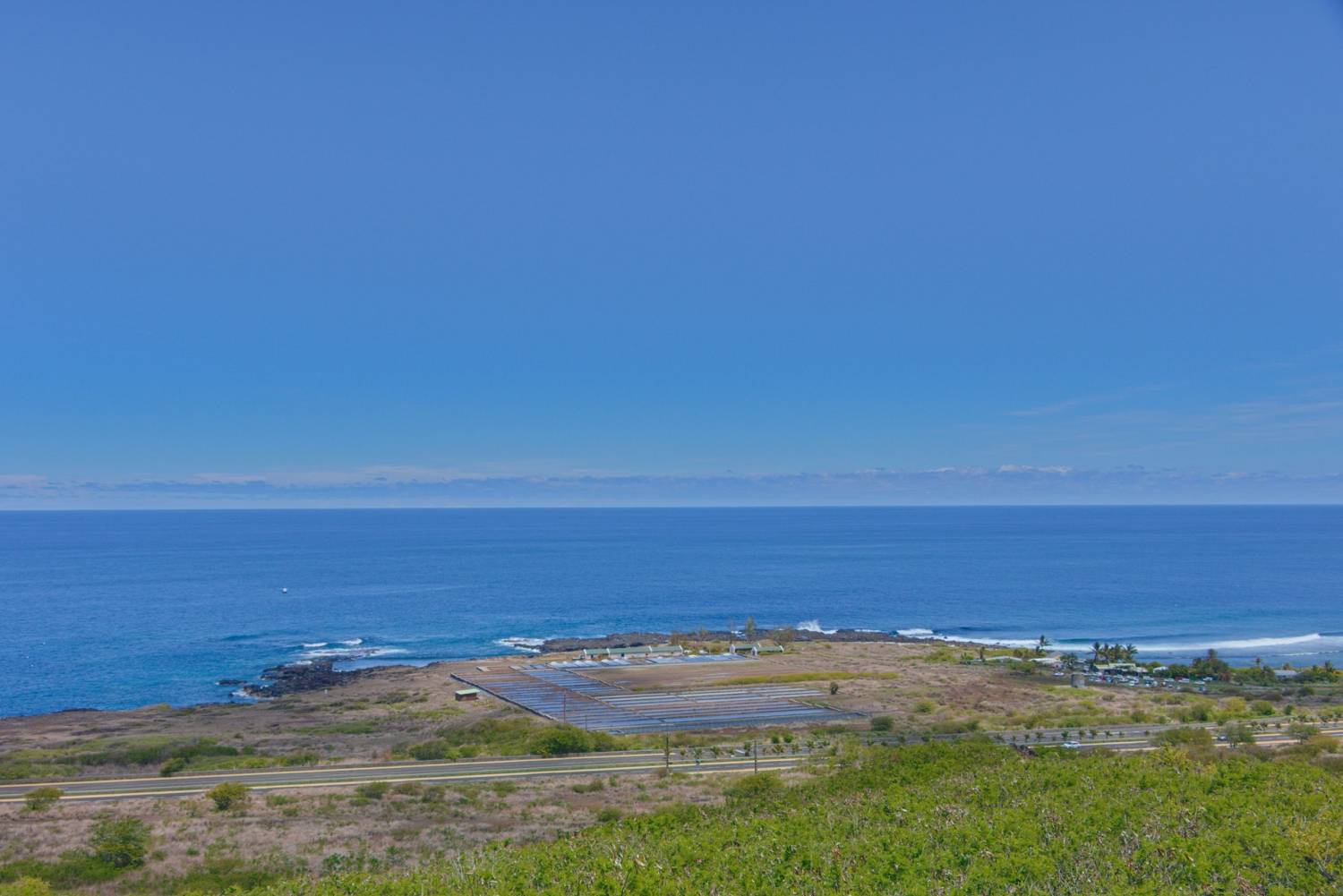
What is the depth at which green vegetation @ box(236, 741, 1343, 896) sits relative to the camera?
1201 cm

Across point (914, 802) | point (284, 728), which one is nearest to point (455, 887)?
point (914, 802)

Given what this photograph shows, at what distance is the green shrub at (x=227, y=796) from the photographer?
26.8 meters

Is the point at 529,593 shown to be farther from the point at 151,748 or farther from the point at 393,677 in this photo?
the point at 151,748

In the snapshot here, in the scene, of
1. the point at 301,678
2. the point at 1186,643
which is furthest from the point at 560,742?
the point at 1186,643

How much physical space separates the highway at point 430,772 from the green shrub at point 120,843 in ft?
18.5

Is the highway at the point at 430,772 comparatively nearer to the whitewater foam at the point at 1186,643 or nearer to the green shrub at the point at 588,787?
the green shrub at the point at 588,787

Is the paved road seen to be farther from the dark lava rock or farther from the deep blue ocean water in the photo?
the deep blue ocean water

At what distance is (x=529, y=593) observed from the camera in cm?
12106

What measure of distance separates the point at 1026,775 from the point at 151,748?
36253 millimetres

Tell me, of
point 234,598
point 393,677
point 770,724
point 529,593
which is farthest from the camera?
point 529,593

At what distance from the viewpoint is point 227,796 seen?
2705cm

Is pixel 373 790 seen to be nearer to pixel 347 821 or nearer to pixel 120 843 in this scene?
pixel 347 821

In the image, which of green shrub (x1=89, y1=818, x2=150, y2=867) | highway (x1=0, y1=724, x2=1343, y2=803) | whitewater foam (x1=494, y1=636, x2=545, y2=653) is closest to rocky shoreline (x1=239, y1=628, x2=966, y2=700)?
whitewater foam (x1=494, y1=636, x2=545, y2=653)

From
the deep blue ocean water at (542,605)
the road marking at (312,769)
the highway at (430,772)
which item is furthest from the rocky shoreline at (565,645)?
the highway at (430,772)
